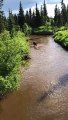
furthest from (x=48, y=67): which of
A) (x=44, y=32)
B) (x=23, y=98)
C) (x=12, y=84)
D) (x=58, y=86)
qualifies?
(x=44, y=32)

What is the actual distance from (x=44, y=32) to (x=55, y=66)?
75.2m

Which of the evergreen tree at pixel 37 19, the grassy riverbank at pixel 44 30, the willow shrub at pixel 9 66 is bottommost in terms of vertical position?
the grassy riverbank at pixel 44 30

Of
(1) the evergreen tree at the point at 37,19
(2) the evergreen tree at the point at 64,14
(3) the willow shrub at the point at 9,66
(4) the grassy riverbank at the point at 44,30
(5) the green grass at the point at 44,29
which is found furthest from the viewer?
(1) the evergreen tree at the point at 37,19

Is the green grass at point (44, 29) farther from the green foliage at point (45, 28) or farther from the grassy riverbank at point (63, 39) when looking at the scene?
the grassy riverbank at point (63, 39)

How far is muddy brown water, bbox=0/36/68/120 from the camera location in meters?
30.7

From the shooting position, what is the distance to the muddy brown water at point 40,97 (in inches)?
1209

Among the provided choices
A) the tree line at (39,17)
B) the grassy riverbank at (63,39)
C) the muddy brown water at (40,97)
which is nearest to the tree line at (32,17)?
the tree line at (39,17)

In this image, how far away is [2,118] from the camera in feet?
99.2

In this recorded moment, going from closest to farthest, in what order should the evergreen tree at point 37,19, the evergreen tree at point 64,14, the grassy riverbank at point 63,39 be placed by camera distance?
1. the grassy riverbank at point 63,39
2. the evergreen tree at point 64,14
3. the evergreen tree at point 37,19

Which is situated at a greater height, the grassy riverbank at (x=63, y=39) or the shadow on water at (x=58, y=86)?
the shadow on water at (x=58, y=86)

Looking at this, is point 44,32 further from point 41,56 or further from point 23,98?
point 23,98

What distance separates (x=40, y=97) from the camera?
35250 millimetres

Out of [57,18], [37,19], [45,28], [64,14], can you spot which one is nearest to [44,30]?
[45,28]

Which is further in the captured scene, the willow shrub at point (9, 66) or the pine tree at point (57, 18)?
the pine tree at point (57, 18)
